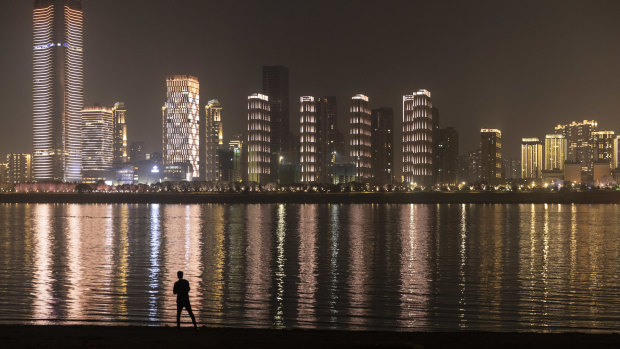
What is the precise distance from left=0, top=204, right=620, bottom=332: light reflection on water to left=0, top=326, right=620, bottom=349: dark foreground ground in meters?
5.21

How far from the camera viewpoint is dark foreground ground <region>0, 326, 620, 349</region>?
19.7 m

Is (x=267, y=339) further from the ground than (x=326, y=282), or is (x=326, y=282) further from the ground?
(x=267, y=339)

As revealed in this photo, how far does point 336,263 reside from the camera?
50875 mm

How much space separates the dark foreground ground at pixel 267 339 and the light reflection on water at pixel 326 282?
17.1 ft

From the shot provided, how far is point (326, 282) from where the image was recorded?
4050cm

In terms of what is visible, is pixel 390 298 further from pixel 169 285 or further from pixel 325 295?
pixel 169 285

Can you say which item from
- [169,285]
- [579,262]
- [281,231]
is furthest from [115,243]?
[579,262]

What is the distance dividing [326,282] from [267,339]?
65.5 feet

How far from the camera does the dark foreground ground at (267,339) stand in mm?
19688

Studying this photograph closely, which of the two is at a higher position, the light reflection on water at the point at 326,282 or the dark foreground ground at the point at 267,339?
the dark foreground ground at the point at 267,339

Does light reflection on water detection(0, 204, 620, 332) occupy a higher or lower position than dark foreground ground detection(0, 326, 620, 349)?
lower

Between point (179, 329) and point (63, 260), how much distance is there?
33.4m

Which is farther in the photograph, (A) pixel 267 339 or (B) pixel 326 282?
(B) pixel 326 282

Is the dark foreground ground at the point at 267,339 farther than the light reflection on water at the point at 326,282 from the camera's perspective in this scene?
No
